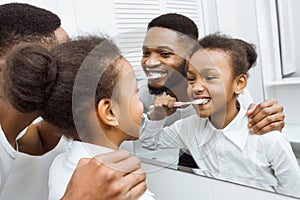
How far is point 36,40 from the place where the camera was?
77 cm

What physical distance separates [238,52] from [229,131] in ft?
0.61

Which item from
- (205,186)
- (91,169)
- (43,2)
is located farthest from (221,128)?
(43,2)

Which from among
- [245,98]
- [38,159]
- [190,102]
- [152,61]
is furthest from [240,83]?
[38,159]

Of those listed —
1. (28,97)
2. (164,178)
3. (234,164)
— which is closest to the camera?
(28,97)

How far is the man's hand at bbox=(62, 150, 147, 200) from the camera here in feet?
2.01

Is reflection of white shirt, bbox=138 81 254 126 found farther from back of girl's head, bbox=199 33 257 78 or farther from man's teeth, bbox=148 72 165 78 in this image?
back of girl's head, bbox=199 33 257 78

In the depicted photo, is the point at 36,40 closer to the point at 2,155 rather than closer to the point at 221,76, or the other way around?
the point at 2,155

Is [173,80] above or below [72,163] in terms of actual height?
above

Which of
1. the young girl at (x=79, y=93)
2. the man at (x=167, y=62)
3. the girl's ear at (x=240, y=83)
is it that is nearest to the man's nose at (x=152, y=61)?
the man at (x=167, y=62)

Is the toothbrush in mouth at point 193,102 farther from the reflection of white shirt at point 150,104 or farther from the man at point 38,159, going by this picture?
the man at point 38,159

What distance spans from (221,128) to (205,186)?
0.18 metres

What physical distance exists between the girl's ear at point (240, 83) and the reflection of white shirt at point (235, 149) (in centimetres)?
4

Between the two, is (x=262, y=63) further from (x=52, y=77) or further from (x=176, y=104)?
(x=52, y=77)

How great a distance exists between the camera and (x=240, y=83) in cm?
67
